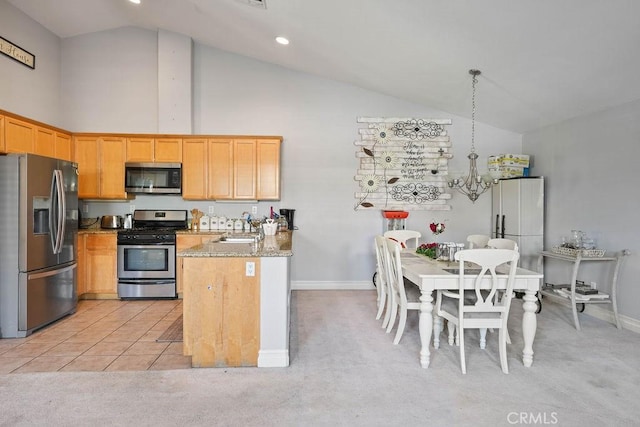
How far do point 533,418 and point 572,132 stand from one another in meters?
3.70

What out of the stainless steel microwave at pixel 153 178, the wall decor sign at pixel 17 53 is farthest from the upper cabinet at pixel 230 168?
the wall decor sign at pixel 17 53

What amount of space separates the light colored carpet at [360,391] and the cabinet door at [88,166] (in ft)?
9.35

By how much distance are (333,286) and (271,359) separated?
2707mm

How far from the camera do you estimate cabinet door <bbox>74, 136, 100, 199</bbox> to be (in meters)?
4.85

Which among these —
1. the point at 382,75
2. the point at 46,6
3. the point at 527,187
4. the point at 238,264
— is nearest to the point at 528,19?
the point at 382,75

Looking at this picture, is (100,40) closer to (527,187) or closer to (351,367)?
(351,367)

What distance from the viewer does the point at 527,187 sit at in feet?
15.5

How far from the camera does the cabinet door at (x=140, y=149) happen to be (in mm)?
4902

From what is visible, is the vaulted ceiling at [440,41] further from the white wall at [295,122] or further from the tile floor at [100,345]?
the tile floor at [100,345]

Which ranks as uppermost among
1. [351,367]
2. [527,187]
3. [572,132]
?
[572,132]

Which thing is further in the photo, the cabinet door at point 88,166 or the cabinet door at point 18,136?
the cabinet door at point 88,166

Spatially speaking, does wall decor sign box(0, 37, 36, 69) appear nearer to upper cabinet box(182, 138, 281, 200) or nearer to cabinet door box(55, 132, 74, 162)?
cabinet door box(55, 132, 74, 162)

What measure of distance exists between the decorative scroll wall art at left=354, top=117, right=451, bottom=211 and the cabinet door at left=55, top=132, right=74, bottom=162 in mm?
4001

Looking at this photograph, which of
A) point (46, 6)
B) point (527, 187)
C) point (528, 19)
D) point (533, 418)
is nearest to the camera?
point (533, 418)
